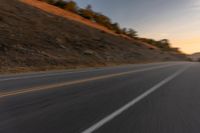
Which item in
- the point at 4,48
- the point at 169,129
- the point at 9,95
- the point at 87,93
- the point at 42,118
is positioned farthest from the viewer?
the point at 4,48

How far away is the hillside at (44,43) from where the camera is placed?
34.5m

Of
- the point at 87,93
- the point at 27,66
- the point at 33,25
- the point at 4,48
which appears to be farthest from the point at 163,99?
the point at 33,25

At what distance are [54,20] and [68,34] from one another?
5.68 m

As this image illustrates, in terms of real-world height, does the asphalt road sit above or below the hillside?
above

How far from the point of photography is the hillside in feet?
113

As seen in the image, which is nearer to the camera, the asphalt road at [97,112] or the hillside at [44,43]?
the asphalt road at [97,112]

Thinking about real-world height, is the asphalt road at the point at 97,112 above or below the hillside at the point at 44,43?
above

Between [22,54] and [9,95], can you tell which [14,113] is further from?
[22,54]

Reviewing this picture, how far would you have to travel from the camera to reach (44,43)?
4450 centimetres

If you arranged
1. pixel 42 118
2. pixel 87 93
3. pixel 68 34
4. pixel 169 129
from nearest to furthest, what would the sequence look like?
pixel 169 129 < pixel 42 118 < pixel 87 93 < pixel 68 34

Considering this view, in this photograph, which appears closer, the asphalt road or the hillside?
the asphalt road

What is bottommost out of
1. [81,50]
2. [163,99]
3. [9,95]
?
[81,50]

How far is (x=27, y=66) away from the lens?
32.3 m

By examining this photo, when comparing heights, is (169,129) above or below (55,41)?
above
